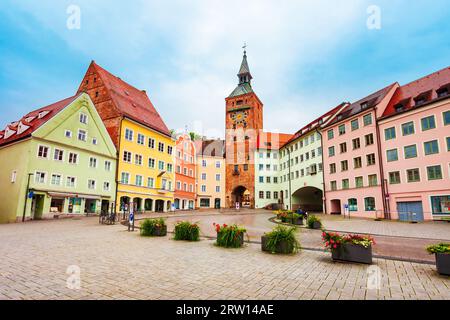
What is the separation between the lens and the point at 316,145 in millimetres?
44000

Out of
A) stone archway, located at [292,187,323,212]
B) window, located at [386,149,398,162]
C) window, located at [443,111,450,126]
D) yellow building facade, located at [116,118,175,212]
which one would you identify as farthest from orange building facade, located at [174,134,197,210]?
window, located at [443,111,450,126]

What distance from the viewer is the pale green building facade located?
2502 centimetres

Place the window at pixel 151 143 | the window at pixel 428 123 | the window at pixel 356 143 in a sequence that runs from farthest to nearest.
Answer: the window at pixel 151 143
the window at pixel 356 143
the window at pixel 428 123

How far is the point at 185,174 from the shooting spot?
5138 centimetres

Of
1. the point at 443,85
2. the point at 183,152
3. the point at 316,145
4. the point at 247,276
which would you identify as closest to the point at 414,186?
the point at 443,85

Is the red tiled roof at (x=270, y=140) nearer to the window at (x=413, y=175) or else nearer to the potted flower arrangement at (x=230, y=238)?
the window at (x=413, y=175)

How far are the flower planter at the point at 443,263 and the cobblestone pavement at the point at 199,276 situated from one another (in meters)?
0.25

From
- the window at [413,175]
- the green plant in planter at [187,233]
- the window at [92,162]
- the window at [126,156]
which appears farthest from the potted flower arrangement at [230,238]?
the window at [126,156]

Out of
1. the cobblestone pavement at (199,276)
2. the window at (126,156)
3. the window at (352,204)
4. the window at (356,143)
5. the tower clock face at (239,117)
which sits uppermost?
the tower clock face at (239,117)

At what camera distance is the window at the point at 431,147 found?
88.6 feet

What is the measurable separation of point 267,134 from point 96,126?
138ft

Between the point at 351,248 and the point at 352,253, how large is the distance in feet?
0.48
